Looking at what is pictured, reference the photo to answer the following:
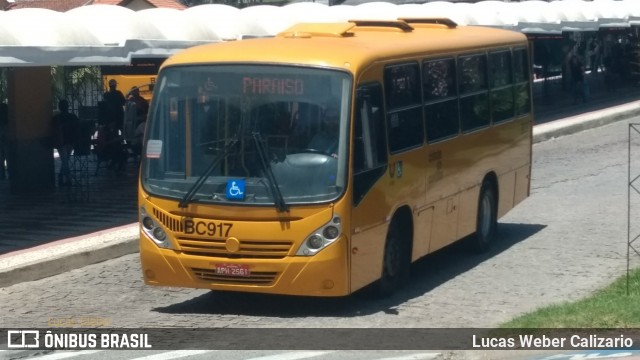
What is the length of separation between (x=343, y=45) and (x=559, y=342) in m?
3.82

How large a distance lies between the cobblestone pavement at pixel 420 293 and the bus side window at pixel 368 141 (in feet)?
4.13

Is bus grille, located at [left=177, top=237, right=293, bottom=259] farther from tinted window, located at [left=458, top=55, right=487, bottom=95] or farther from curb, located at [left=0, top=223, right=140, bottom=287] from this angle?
tinted window, located at [left=458, top=55, right=487, bottom=95]

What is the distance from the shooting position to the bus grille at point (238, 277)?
1069 centimetres

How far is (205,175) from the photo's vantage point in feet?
35.7

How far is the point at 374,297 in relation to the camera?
1169cm

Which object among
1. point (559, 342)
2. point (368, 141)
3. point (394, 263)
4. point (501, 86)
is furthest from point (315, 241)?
point (501, 86)

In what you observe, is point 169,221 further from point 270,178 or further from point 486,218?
point 486,218

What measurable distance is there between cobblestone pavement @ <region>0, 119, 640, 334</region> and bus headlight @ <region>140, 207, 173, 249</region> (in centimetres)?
70

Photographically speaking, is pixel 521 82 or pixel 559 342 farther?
pixel 521 82

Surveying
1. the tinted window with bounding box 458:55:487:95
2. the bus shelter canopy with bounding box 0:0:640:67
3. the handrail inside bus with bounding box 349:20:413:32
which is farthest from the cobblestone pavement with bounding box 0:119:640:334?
the bus shelter canopy with bounding box 0:0:640:67

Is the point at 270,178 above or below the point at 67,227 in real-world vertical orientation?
above

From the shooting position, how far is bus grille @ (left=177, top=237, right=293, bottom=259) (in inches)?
Result: 419

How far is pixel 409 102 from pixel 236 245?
104 inches

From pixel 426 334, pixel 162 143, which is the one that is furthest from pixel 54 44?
Result: pixel 426 334
